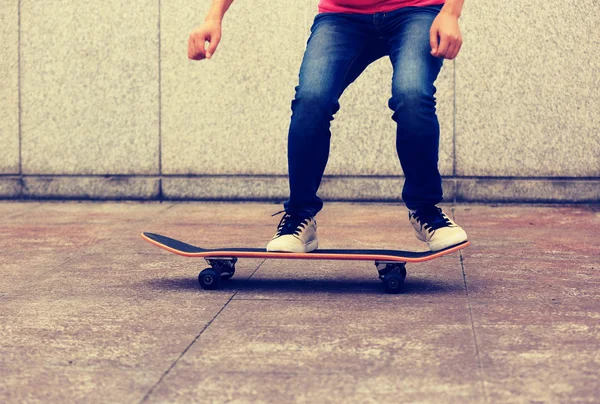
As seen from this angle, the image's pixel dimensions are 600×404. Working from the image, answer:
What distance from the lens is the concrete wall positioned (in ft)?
22.9

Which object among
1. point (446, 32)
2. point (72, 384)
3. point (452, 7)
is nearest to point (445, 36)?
point (446, 32)

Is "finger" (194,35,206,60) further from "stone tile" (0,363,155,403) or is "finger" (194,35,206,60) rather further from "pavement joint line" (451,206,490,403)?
"stone tile" (0,363,155,403)

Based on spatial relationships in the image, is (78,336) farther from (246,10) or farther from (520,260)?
(246,10)

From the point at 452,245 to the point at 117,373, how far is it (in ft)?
5.27

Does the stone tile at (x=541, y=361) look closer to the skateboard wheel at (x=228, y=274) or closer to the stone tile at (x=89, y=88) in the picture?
the skateboard wheel at (x=228, y=274)

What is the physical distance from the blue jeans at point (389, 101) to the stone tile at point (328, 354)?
1.86 feet

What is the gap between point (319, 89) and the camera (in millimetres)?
3895

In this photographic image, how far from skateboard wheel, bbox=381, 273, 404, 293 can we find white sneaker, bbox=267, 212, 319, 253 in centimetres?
35

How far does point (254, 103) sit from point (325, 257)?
3.51 metres

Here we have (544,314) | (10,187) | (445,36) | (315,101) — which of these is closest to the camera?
(544,314)

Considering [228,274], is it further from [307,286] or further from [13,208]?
[13,208]

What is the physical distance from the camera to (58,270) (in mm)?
4566

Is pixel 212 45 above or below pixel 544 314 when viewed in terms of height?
above

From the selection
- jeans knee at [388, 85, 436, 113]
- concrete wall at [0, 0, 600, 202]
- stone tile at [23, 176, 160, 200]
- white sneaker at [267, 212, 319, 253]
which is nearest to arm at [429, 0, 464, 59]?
jeans knee at [388, 85, 436, 113]
